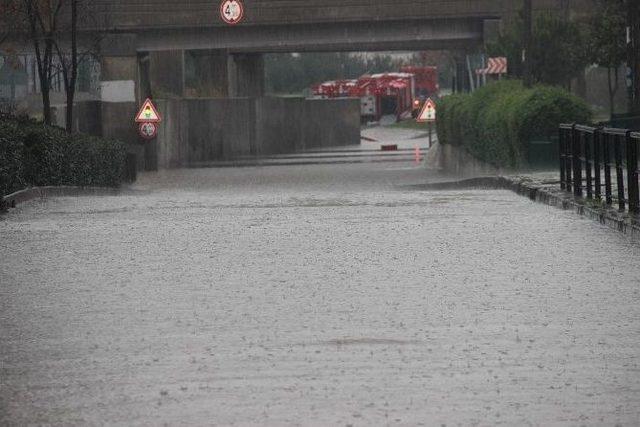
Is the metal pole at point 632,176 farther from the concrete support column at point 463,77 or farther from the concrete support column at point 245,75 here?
the concrete support column at point 245,75

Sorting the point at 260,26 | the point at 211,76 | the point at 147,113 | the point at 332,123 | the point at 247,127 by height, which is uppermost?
the point at 260,26

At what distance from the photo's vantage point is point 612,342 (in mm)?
10930

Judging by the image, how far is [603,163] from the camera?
2264cm

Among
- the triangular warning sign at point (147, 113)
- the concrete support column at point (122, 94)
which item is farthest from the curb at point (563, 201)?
the concrete support column at point (122, 94)

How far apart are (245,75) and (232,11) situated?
27135 mm

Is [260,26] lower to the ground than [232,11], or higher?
lower

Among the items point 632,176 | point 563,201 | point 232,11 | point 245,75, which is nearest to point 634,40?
point 563,201

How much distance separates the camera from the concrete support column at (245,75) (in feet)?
302

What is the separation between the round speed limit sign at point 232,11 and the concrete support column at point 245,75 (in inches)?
724

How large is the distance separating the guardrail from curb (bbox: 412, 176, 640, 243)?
183mm

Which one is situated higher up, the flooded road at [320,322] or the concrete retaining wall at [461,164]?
the flooded road at [320,322]

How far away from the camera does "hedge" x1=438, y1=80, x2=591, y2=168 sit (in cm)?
3759

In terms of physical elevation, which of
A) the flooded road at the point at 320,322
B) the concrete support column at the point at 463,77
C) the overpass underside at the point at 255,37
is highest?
the overpass underside at the point at 255,37

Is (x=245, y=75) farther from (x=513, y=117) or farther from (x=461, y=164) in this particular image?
(x=513, y=117)
